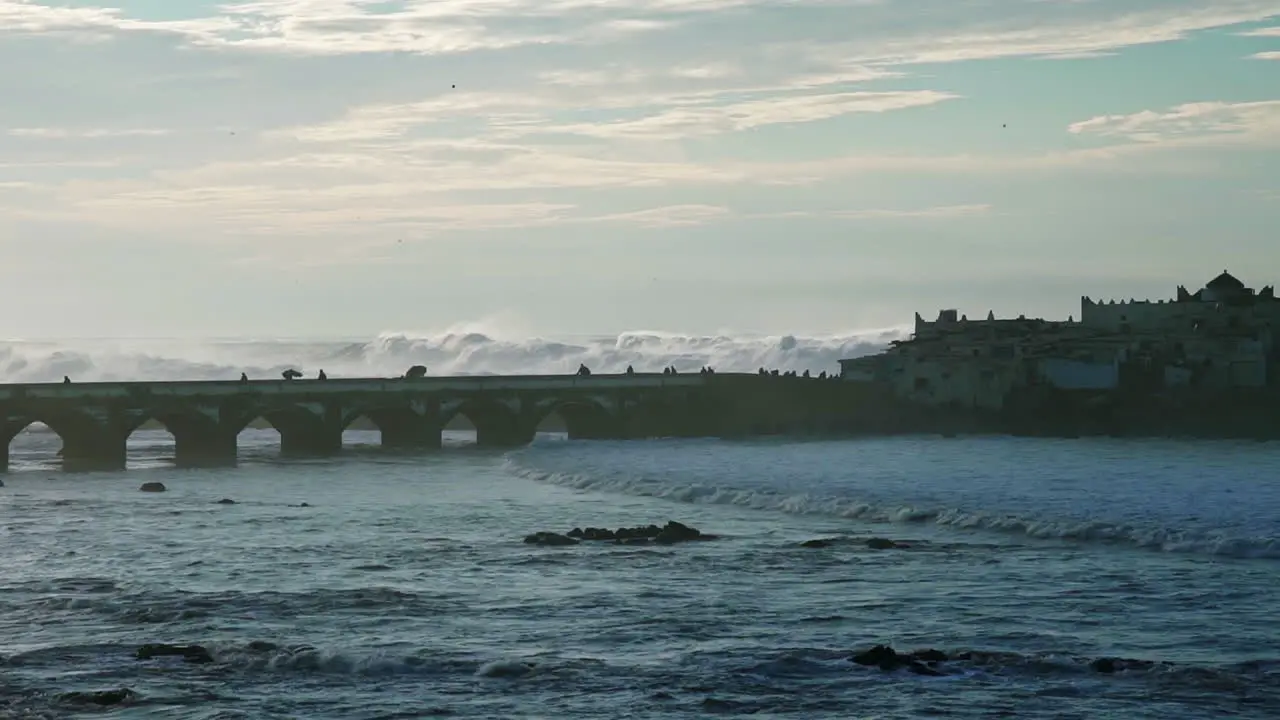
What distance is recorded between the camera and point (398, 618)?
109ft

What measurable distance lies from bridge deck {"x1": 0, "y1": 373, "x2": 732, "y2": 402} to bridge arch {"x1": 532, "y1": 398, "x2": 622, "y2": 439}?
100 centimetres

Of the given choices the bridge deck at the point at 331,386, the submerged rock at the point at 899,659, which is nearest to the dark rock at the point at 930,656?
the submerged rock at the point at 899,659

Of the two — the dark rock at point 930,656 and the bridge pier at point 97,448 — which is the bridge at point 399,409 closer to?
the bridge pier at point 97,448

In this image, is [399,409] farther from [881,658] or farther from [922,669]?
[922,669]

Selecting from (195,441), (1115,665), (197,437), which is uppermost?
(197,437)

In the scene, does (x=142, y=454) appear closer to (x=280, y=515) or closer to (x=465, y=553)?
(x=280, y=515)

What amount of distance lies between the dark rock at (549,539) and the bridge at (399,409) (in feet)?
161

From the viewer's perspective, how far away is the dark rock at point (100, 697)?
25.3 m

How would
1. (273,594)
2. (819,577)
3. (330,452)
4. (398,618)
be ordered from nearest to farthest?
(398,618) < (273,594) < (819,577) < (330,452)

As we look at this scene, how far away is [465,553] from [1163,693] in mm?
22673

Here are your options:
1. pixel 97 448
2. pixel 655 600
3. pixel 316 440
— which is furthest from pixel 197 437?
pixel 655 600

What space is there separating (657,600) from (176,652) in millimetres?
10159

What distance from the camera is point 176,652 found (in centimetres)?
2906

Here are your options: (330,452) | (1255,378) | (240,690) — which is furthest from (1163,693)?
(1255,378)
